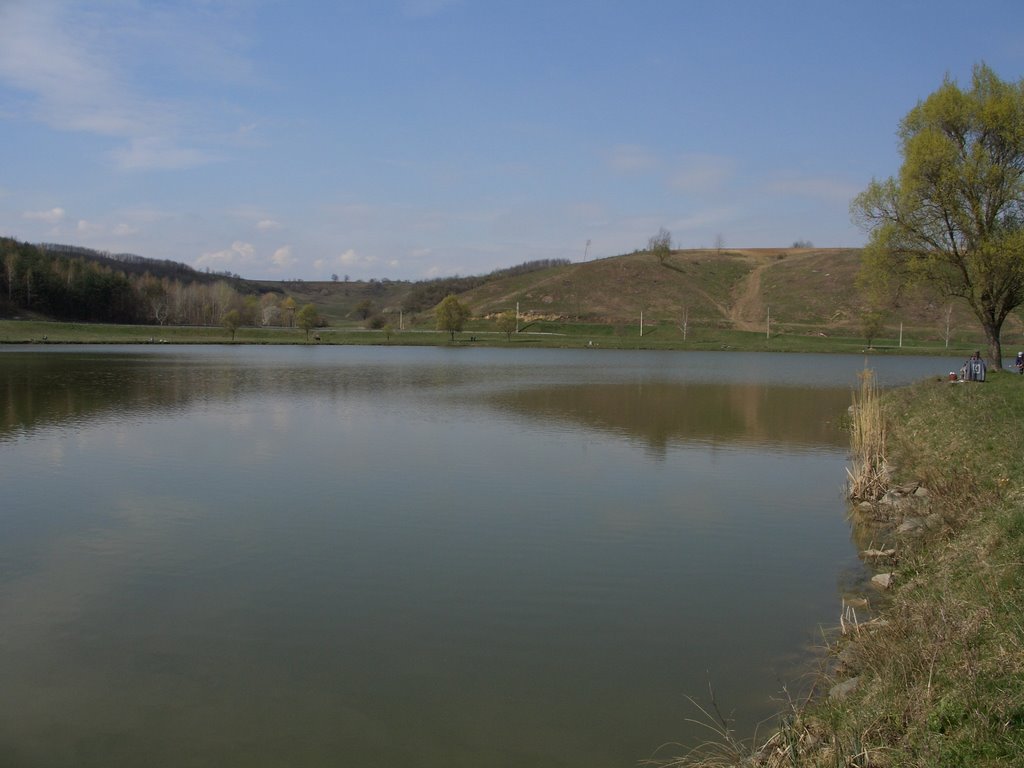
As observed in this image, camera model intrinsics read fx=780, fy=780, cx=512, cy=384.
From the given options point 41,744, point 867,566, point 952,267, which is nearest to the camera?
point 41,744

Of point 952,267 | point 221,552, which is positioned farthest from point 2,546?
point 952,267

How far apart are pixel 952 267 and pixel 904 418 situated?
12.3m

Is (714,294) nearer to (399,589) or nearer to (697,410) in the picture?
(697,410)

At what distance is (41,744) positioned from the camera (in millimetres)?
6391

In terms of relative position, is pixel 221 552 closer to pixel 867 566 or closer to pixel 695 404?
pixel 867 566

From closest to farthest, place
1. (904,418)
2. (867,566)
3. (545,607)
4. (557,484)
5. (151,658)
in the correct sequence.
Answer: (151,658) → (545,607) → (867,566) → (557,484) → (904,418)

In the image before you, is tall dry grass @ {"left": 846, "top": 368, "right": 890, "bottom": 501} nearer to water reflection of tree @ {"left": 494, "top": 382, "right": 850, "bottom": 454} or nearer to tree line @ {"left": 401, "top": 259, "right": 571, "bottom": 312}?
water reflection of tree @ {"left": 494, "top": 382, "right": 850, "bottom": 454}

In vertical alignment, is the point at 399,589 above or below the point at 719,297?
below

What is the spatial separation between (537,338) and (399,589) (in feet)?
296

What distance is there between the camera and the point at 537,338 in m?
99.6

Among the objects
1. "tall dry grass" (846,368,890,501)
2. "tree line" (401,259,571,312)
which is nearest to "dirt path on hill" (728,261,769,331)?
"tree line" (401,259,571,312)

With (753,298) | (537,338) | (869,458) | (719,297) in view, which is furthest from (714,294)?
(869,458)

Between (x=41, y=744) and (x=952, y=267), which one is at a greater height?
(x=952, y=267)

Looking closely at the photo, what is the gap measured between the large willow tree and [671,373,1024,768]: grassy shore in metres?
17.0
